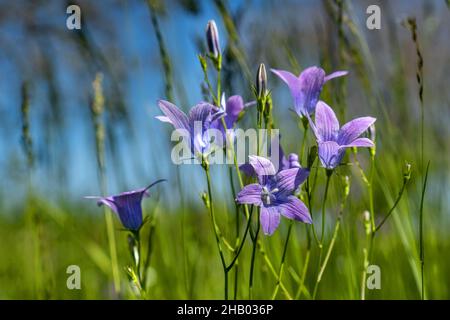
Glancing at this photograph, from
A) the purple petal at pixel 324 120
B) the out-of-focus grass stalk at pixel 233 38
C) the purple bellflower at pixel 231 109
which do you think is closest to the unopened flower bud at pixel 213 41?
the purple bellflower at pixel 231 109

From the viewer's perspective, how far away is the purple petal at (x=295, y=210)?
594 millimetres

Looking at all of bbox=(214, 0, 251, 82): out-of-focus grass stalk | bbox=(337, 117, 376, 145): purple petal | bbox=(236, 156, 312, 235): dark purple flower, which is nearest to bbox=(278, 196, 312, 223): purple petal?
bbox=(236, 156, 312, 235): dark purple flower

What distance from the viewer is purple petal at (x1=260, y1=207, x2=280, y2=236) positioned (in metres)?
0.60

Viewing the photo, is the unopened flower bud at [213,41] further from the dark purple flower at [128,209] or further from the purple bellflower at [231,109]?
the dark purple flower at [128,209]

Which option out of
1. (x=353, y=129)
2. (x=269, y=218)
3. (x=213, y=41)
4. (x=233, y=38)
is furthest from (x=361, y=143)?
(x=233, y=38)

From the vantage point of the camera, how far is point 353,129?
2.08 feet

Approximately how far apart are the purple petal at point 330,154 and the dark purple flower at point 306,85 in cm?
9

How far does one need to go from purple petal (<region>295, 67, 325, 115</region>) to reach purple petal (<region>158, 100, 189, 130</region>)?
0.17m

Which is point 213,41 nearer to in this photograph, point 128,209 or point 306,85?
point 306,85

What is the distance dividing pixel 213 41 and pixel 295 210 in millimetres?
249

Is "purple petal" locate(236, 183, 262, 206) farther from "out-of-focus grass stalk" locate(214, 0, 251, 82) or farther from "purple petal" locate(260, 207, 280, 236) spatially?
"out-of-focus grass stalk" locate(214, 0, 251, 82)
